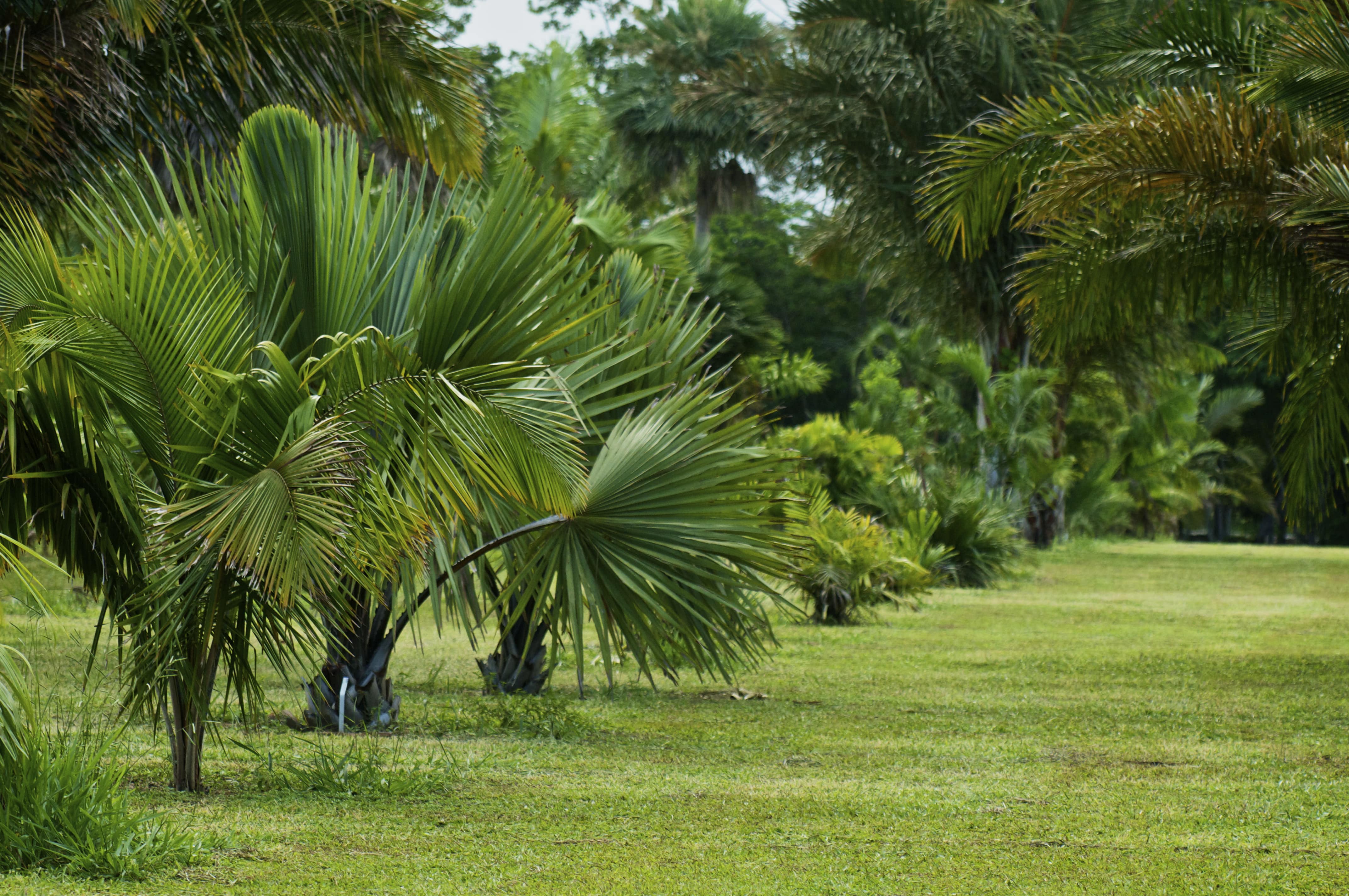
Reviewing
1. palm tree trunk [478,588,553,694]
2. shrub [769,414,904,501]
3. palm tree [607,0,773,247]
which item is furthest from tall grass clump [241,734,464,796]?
palm tree [607,0,773,247]

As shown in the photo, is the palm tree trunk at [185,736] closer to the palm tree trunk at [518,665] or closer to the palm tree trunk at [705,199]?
the palm tree trunk at [518,665]

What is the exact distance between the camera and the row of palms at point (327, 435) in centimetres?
440

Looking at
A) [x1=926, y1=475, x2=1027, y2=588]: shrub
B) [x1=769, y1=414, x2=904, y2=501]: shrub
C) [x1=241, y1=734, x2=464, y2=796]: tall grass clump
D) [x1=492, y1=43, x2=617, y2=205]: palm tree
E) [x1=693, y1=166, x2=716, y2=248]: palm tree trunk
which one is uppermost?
[x1=693, y1=166, x2=716, y2=248]: palm tree trunk

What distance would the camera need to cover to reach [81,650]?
32.5ft

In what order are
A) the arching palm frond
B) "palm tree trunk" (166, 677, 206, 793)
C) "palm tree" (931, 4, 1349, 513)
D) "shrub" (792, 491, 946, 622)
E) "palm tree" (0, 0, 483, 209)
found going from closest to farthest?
"palm tree trunk" (166, 677, 206, 793) → the arching palm frond → "palm tree" (0, 0, 483, 209) → "palm tree" (931, 4, 1349, 513) → "shrub" (792, 491, 946, 622)

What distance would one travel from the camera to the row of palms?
4402mm

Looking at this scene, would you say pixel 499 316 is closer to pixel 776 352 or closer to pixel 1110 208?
pixel 1110 208

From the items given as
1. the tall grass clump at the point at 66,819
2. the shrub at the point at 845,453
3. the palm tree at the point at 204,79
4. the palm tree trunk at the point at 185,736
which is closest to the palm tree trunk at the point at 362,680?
the palm tree trunk at the point at 185,736

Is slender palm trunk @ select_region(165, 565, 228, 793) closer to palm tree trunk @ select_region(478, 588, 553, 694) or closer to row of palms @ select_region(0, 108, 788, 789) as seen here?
row of palms @ select_region(0, 108, 788, 789)

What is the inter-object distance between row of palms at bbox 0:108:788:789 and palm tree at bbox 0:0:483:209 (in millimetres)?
1544

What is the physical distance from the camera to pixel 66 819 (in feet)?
13.3

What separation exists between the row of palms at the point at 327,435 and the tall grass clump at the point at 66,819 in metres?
0.51

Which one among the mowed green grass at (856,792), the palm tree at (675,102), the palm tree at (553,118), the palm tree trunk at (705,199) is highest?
the palm tree at (675,102)

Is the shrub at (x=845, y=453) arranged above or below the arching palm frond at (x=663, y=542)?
above
